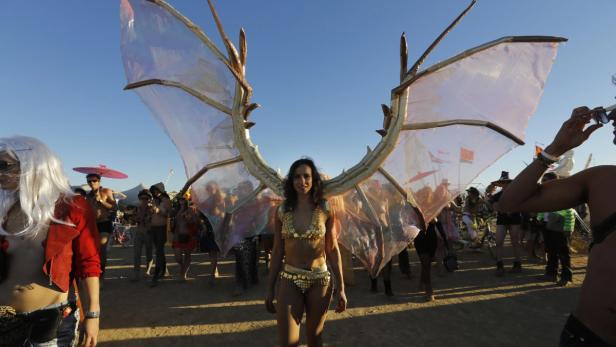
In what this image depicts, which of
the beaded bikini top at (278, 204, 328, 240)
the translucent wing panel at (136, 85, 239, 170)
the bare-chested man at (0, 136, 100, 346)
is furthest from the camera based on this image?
the translucent wing panel at (136, 85, 239, 170)

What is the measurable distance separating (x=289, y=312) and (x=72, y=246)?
1.53 metres

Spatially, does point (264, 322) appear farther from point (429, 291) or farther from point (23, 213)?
point (23, 213)

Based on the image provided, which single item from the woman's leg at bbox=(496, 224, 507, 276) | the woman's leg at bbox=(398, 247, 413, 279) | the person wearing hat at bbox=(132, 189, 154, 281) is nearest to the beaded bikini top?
the woman's leg at bbox=(398, 247, 413, 279)

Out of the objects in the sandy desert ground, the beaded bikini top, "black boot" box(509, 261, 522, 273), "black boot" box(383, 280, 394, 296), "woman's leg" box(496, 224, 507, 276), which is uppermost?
the beaded bikini top

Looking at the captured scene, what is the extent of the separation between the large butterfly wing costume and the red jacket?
1.22 m

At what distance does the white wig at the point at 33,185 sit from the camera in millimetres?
1763

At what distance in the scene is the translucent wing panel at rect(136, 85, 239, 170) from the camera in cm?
302

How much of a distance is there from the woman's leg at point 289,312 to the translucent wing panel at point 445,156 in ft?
4.38

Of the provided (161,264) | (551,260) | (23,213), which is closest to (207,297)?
(161,264)

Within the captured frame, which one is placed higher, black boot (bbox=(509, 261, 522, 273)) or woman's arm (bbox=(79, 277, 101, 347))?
woman's arm (bbox=(79, 277, 101, 347))

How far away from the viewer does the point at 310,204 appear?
2.68 metres

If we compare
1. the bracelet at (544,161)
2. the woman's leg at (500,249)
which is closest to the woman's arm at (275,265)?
the bracelet at (544,161)

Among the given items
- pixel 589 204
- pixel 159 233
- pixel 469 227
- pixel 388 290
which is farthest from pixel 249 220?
pixel 469 227

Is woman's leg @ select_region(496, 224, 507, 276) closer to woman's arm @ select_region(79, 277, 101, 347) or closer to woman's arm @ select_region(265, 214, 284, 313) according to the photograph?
woman's arm @ select_region(265, 214, 284, 313)
